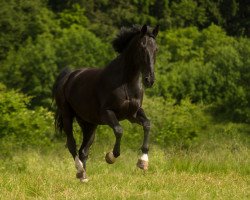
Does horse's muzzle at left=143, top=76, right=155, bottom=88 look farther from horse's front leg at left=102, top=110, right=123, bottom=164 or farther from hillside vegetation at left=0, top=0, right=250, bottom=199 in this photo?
hillside vegetation at left=0, top=0, right=250, bottom=199

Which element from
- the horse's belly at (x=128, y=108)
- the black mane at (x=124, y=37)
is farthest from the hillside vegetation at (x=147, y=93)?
the black mane at (x=124, y=37)

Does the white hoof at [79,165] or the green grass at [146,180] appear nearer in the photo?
the green grass at [146,180]

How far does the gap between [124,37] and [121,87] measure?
0.90 metres

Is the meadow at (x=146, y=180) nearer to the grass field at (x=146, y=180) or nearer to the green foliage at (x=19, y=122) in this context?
the grass field at (x=146, y=180)

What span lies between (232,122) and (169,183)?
55585 mm

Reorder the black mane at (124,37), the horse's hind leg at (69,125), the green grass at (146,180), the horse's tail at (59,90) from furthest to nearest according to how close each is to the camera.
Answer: the horse's tail at (59,90) → the horse's hind leg at (69,125) → the black mane at (124,37) → the green grass at (146,180)

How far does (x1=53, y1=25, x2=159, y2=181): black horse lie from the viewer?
809cm

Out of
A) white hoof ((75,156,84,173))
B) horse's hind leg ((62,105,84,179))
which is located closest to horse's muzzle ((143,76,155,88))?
white hoof ((75,156,84,173))

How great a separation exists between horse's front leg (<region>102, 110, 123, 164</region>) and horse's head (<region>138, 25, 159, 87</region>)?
29.5 inches

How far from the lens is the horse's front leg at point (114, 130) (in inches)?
321

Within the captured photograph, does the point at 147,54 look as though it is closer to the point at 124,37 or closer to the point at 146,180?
the point at 124,37

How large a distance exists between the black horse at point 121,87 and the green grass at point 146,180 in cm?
44

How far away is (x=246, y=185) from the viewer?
320 inches

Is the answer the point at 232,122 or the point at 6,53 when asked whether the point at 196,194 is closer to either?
the point at 232,122
